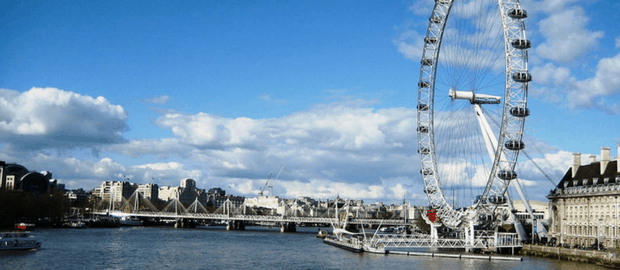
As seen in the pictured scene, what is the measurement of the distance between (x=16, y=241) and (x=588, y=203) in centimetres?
5231

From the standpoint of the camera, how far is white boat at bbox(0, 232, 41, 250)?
5650 cm

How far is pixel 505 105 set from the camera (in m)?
50.0

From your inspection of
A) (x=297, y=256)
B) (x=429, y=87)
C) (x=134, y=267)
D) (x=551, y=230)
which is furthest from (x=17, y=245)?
(x=551, y=230)

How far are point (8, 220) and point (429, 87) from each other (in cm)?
7179

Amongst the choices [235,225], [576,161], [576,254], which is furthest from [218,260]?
[235,225]

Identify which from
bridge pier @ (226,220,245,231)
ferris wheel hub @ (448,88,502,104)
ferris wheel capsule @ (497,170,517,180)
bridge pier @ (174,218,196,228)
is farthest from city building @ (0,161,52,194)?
ferris wheel capsule @ (497,170,517,180)

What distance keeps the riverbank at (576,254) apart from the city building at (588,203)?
2197 mm

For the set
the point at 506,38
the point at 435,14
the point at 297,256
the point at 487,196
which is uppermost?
the point at 435,14

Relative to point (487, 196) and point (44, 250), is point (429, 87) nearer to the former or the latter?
point (487, 196)

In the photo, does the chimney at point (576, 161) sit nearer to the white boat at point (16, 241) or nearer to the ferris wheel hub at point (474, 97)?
the ferris wheel hub at point (474, 97)

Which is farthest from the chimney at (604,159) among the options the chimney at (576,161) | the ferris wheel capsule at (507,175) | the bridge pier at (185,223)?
the bridge pier at (185,223)

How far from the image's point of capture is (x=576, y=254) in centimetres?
5275

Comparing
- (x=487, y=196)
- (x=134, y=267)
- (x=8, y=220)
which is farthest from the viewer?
(x=8, y=220)

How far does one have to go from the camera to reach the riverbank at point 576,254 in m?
48.2
